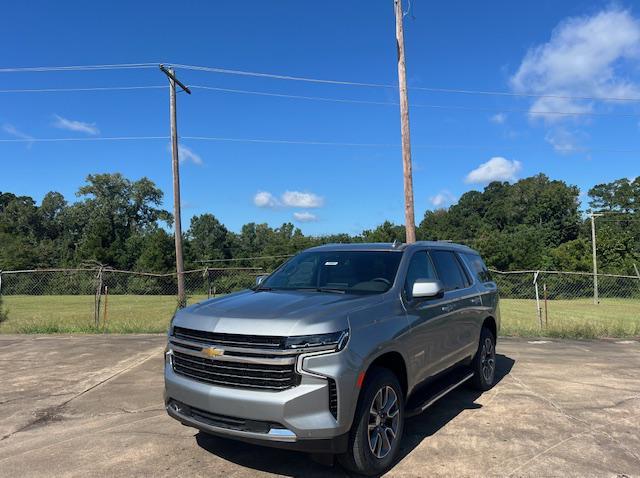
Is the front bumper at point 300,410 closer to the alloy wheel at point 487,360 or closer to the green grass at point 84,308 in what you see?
the alloy wheel at point 487,360

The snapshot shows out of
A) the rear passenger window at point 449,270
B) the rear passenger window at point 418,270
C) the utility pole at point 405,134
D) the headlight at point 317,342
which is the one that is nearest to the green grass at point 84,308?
the utility pole at point 405,134

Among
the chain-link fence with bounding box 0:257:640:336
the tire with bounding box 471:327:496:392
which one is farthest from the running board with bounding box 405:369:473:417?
the chain-link fence with bounding box 0:257:640:336

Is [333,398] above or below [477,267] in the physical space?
below

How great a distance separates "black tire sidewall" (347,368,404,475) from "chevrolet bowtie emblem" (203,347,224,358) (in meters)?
1.10

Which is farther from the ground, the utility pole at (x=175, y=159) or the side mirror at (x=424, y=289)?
the utility pole at (x=175, y=159)

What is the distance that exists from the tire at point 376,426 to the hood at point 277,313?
56 centimetres

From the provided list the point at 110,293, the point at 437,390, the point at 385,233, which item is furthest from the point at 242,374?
the point at 385,233

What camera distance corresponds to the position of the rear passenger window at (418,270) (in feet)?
15.9

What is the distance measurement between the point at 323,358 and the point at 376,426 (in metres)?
0.87

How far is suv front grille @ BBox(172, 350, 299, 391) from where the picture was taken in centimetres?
358

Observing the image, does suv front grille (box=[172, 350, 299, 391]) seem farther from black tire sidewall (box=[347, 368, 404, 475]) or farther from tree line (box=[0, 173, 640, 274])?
tree line (box=[0, 173, 640, 274])

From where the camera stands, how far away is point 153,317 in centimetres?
1752

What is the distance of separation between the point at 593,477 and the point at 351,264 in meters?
2.74

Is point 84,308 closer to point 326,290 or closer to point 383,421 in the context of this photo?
point 326,290
